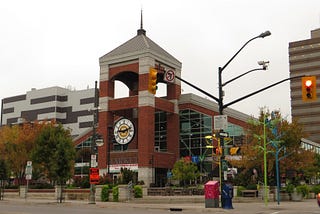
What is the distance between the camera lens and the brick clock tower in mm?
Result: 58594

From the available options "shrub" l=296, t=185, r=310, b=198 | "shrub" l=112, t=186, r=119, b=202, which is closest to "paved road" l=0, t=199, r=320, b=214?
"shrub" l=112, t=186, r=119, b=202

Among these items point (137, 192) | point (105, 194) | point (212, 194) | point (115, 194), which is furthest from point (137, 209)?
point (137, 192)

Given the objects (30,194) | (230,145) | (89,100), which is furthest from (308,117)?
(30,194)

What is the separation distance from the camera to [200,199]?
3534 centimetres

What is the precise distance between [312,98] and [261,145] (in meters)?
23.5

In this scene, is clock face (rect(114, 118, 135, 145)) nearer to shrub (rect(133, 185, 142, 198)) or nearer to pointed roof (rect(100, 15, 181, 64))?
pointed roof (rect(100, 15, 181, 64))

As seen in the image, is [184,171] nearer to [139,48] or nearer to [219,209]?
[139,48]

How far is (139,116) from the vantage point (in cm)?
5928

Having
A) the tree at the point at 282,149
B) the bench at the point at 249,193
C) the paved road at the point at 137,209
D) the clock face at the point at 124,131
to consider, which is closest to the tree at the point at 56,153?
the paved road at the point at 137,209

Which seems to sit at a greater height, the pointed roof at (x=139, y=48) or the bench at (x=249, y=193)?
the pointed roof at (x=139, y=48)

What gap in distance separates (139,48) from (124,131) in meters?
10.9

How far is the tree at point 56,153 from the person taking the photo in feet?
119

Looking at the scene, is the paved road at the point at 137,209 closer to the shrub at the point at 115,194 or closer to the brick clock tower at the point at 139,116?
the shrub at the point at 115,194

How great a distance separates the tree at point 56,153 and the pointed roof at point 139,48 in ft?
64.0
